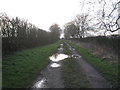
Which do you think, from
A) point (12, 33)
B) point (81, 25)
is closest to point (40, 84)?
point (12, 33)

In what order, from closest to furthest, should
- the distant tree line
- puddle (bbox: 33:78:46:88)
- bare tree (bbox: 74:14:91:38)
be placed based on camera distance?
1. puddle (bbox: 33:78:46:88)
2. the distant tree line
3. bare tree (bbox: 74:14:91:38)

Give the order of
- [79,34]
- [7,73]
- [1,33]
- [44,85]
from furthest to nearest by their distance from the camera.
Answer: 1. [79,34]
2. [1,33]
3. [7,73]
4. [44,85]

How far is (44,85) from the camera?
24.4ft

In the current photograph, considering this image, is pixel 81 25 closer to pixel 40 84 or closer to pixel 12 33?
pixel 12 33

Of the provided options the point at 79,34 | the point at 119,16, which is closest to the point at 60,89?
the point at 119,16

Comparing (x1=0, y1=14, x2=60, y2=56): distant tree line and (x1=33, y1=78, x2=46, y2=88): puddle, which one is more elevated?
(x1=0, y1=14, x2=60, y2=56): distant tree line

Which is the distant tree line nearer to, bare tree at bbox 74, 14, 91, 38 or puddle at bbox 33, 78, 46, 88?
puddle at bbox 33, 78, 46, 88

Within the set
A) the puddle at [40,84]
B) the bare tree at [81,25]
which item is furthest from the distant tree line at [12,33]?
the bare tree at [81,25]

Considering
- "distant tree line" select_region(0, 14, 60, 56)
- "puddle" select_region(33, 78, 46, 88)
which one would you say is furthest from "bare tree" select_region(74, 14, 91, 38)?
"puddle" select_region(33, 78, 46, 88)

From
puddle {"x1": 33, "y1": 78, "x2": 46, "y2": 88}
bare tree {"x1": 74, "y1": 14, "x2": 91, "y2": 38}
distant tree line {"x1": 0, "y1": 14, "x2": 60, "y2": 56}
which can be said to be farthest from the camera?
bare tree {"x1": 74, "y1": 14, "x2": 91, "y2": 38}

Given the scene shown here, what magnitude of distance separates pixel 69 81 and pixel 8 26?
54.1ft

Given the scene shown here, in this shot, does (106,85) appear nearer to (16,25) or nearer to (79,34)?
(16,25)

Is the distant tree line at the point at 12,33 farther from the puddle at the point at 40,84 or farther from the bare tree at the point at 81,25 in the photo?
the bare tree at the point at 81,25

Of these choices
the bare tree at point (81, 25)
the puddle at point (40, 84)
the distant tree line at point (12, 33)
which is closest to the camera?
the puddle at point (40, 84)
